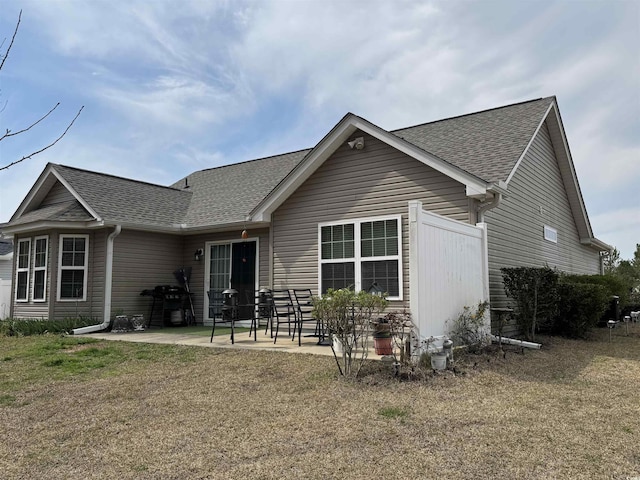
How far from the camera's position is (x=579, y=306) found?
358 inches

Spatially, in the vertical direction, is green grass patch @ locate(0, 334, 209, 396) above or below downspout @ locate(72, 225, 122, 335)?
below

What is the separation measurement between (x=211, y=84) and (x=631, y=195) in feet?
47.8

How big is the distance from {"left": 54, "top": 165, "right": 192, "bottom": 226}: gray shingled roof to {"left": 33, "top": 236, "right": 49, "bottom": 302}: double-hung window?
1.51 metres

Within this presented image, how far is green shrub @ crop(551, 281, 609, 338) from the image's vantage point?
8.98 meters

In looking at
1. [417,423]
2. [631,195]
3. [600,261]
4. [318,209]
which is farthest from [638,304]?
[417,423]

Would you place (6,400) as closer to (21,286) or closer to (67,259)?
(67,259)

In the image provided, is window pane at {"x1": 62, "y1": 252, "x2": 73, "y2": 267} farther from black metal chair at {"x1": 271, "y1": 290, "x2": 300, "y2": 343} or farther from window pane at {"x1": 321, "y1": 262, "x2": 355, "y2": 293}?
window pane at {"x1": 321, "y1": 262, "x2": 355, "y2": 293}

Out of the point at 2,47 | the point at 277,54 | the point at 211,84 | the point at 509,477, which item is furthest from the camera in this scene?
the point at 211,84

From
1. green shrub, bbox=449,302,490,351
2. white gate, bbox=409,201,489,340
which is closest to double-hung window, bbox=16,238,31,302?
white gate, bbox=409,201,489,340

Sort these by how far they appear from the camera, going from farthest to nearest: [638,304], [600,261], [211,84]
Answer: [600,261] < [638,304] < [211,84]

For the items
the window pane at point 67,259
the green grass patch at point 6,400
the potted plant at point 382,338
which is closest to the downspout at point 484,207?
the potted plant at point 382,338

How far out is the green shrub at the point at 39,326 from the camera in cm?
1036

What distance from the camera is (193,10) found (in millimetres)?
6594

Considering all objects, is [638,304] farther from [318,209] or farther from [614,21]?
[318,209]
